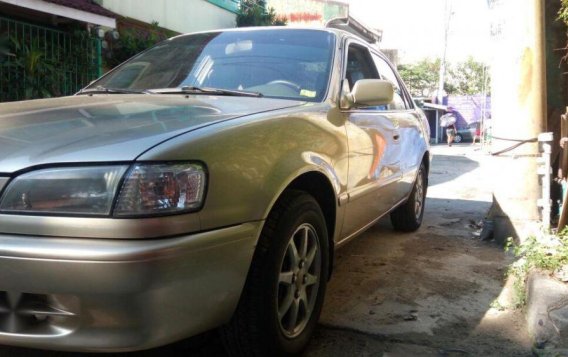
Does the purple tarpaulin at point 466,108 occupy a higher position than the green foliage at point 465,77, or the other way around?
the green foliage at point 465,77

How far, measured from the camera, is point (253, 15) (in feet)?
43.1

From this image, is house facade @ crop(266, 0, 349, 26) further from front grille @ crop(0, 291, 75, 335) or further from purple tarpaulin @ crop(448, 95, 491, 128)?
purple tarpaulin @ crop(448, 95, 491, 128)

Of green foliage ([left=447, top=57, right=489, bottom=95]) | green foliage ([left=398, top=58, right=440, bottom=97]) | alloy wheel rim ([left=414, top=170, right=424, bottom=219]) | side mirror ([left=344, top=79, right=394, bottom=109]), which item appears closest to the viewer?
side mirror ([left=344, top=79, right=394, bottom=109])

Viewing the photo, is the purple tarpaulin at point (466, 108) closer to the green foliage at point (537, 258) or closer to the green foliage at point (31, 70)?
the green foliage at point (31, 70)

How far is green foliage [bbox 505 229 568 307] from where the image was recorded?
342 cm

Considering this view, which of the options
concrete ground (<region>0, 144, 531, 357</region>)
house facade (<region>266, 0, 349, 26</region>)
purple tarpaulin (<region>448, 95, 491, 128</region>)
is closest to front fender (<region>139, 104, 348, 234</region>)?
concrete ground (<region>0, 144, 531, 357</region>)

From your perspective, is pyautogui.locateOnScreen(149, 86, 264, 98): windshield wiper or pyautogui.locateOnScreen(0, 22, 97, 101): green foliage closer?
pyautogui.locateOnScreen(149, 86, 264, 98): windshield wiper

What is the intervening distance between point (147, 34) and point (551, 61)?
7370 mm

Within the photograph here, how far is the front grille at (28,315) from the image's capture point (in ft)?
6.02

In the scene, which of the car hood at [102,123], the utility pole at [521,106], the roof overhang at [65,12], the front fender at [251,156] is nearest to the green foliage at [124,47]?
the roof overhang at [65,12]

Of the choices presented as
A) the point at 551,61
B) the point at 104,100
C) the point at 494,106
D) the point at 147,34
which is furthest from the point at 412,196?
the point at 147,34

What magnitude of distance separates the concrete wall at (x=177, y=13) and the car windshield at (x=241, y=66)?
6.07 meters

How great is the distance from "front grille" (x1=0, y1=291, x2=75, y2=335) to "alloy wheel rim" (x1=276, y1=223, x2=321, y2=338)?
925 mm

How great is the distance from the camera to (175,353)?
2.71 m
